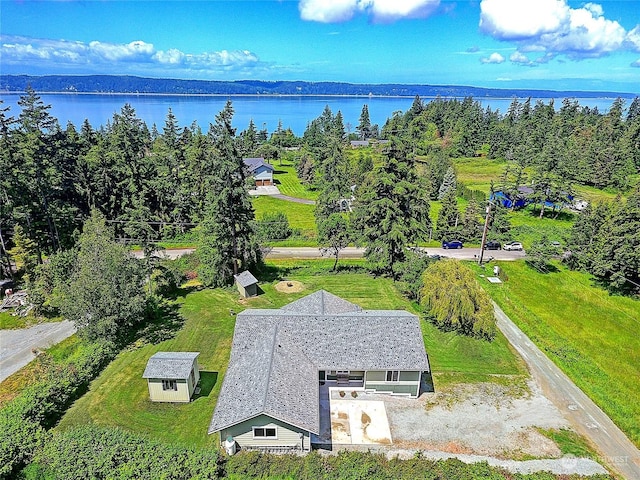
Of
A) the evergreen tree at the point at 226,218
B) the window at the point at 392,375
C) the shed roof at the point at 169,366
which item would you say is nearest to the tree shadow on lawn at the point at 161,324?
the evergreen tree at the point at 226,218

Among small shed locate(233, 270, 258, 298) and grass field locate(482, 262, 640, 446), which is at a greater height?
small shed locate(233, 270, 258, 298)

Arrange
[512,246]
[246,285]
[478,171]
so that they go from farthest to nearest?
[478,171] → [512,246] → [246,285]

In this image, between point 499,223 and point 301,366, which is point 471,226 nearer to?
point 499,223

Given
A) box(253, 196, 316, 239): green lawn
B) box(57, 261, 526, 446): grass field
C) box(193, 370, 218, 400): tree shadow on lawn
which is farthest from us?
box(253, 196, 316, 239): green lawn

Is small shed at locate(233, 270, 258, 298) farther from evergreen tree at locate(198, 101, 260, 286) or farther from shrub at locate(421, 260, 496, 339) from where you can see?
shrub at locate(421, 260, 496, 339)

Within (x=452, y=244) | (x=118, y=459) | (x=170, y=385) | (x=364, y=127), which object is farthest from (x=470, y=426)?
(x=364, y=127)

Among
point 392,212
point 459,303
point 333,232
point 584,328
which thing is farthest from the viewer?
point 333,232

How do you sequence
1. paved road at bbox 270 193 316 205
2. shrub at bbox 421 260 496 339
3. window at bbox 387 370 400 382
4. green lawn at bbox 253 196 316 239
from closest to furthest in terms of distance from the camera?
1. window at bbox 387 370 400 382
2. shrub at bbox 421 260 496 339
3. green lawn at bbox 253 196 316 239
4. paved road at bbox 270 193 316 205

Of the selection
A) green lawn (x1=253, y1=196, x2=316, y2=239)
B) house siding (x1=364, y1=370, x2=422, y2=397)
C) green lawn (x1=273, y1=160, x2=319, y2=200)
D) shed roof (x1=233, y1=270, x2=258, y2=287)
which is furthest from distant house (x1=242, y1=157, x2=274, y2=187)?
house siding (x1=364, y1=370, x2=422, y2=397)
